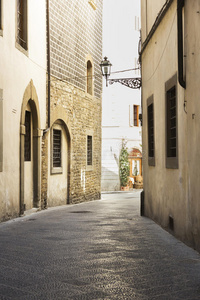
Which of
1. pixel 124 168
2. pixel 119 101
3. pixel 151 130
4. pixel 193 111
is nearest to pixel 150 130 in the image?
pixel 151 130

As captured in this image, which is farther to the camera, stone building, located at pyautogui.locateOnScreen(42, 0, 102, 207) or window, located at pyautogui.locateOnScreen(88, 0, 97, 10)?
window, located at pyautogui.locateOnScreen(88, 0, 97, 10)

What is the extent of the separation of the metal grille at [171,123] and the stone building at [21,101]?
3902 millimetres

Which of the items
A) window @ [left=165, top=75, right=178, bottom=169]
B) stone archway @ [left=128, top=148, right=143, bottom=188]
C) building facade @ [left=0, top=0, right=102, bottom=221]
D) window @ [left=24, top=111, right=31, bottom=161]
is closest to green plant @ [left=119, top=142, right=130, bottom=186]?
stone archway @ [left=128, top=148, right=143, bottom=188]

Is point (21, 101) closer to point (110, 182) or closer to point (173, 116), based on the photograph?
point (173, 116)

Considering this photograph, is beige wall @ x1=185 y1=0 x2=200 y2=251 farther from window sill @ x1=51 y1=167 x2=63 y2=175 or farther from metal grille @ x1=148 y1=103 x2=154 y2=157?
window sill @ x1=51 y1=167 x2=63 y2=175

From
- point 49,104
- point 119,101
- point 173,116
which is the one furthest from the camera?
Result: point 119,101

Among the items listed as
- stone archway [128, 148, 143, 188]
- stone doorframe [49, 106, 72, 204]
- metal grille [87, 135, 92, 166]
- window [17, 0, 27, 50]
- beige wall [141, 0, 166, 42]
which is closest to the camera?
beige wall [141, 0, 166, 42]

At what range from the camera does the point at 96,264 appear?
19.9 ft

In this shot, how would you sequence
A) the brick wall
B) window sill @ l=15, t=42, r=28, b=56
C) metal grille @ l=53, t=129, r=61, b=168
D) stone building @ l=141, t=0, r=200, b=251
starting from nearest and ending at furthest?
stone building @ l=141, t=0, r=200, b=251 < window sill @ l=15, t=42, r=28, b=56 < the brick wall < metal grille @ l=53, t=129, r=61, b=168

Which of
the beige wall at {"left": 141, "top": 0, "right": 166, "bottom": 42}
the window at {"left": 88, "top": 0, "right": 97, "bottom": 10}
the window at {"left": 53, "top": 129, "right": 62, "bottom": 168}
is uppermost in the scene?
the window at {"left": 88, "top": 0, "right": 97, "bottom": 10}

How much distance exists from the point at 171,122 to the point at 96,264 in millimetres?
4154

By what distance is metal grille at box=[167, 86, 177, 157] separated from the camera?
9.33 meters

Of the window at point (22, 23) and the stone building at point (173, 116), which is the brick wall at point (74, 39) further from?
the stone building at point (173, 116)

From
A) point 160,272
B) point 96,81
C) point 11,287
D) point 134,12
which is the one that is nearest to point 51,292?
A: point 11,287
